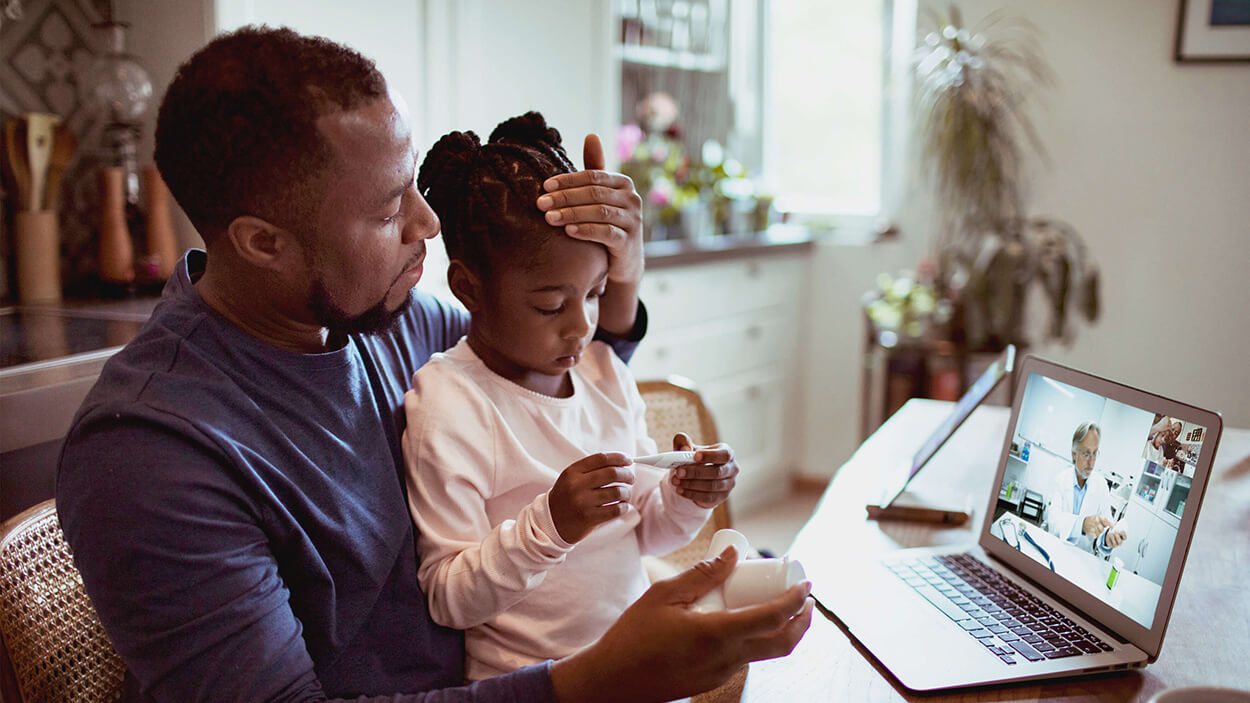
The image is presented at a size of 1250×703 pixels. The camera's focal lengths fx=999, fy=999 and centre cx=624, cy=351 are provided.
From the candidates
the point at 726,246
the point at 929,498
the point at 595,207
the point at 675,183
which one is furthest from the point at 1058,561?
the point at 675,183

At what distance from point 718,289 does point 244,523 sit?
108 inches

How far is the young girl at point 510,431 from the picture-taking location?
3.43ft

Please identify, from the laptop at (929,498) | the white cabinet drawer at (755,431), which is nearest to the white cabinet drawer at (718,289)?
the white cabinet drawer at (755,431)

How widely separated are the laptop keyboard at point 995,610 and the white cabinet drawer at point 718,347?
1950mm

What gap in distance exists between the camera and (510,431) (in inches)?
43.9

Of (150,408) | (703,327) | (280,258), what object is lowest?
(703,327)

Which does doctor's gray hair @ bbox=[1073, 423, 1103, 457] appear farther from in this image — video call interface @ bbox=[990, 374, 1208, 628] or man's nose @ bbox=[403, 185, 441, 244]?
man's nose @ bbox=[403, 185, 441, 244]

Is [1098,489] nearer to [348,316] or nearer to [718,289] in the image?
[348,316]

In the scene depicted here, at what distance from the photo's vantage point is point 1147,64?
3480 millimetres

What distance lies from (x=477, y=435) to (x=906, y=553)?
563mm

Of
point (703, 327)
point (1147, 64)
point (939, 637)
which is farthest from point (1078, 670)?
point (1147, 64)

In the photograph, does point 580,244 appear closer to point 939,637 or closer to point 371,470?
point 371,470

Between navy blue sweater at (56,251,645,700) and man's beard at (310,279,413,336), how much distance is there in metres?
0.04

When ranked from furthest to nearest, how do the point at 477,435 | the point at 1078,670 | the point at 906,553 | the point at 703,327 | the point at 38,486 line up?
the point at 703,327 → the point at 38,486 → the point at 906,553 → the point at 477,435 → the point at 1078,670
